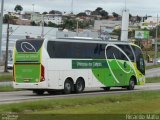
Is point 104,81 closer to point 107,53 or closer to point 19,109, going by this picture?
point 107,53

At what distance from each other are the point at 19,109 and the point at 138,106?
14.9 feet

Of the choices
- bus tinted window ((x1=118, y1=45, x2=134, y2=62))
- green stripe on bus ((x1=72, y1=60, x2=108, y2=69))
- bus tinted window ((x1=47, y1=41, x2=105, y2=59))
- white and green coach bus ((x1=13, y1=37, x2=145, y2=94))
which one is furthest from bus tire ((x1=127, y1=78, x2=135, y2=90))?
bus tinted window ((x1=47, y1=41, x2=105, y2=59))

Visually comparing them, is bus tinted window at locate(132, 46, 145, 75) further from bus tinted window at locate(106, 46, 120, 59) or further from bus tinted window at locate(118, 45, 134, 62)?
bus tinted window at locate(106, 46, 120, 59)

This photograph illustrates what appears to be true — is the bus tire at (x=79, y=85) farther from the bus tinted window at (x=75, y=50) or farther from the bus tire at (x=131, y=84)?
the bus tire at (x=131, y=84)

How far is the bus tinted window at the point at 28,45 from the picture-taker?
31.0 m

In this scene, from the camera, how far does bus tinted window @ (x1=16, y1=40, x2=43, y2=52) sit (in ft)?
102

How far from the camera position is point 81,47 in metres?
34.0

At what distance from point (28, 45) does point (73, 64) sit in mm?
3210

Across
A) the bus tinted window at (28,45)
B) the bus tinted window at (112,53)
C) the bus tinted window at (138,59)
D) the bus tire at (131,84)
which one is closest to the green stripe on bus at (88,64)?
the bus tinted window at (112,53)

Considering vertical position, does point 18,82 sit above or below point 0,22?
below

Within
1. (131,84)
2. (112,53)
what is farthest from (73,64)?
(131,84)

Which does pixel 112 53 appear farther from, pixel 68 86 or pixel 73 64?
pixel 68 86

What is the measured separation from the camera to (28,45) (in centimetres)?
3141

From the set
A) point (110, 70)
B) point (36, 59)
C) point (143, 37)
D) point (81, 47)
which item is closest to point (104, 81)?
point (110, 70)
